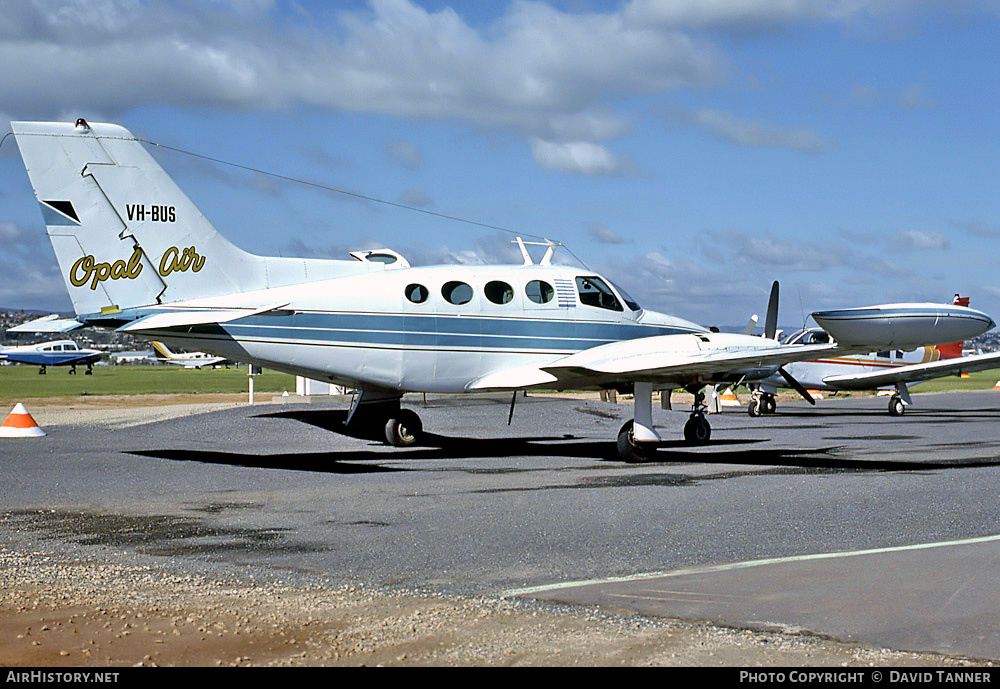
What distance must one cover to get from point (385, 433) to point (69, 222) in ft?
22.1

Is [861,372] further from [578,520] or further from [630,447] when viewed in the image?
[578,520]

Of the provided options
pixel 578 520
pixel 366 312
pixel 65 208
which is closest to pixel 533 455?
pixel 366 312

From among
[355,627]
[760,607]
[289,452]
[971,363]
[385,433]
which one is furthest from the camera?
[971,363]

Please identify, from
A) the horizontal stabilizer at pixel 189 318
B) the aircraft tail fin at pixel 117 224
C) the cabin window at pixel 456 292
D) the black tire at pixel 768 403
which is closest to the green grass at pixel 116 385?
the black tire at pixel 768 403

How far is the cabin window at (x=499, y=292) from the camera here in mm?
17312

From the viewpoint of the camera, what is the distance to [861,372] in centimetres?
3525

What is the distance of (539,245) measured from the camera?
19000 millimetres

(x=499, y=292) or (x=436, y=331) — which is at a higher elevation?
(x=499, y=292)

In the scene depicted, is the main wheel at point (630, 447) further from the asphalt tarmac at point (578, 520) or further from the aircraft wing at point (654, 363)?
the aircraft wing at point (654, 363)

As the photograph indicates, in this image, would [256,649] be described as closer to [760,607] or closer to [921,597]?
[760,607]

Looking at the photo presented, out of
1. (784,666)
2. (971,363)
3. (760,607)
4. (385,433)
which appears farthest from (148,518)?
(971,363)

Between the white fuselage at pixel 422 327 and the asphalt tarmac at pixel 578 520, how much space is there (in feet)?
5.21

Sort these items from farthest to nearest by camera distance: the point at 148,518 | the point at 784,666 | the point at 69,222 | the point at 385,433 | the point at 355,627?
the point at 385,433 → the point at 69,222 → the point at 148,518 → the point at 355,627 → the point at 784,666

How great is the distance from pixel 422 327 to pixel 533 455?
304 centimetres
